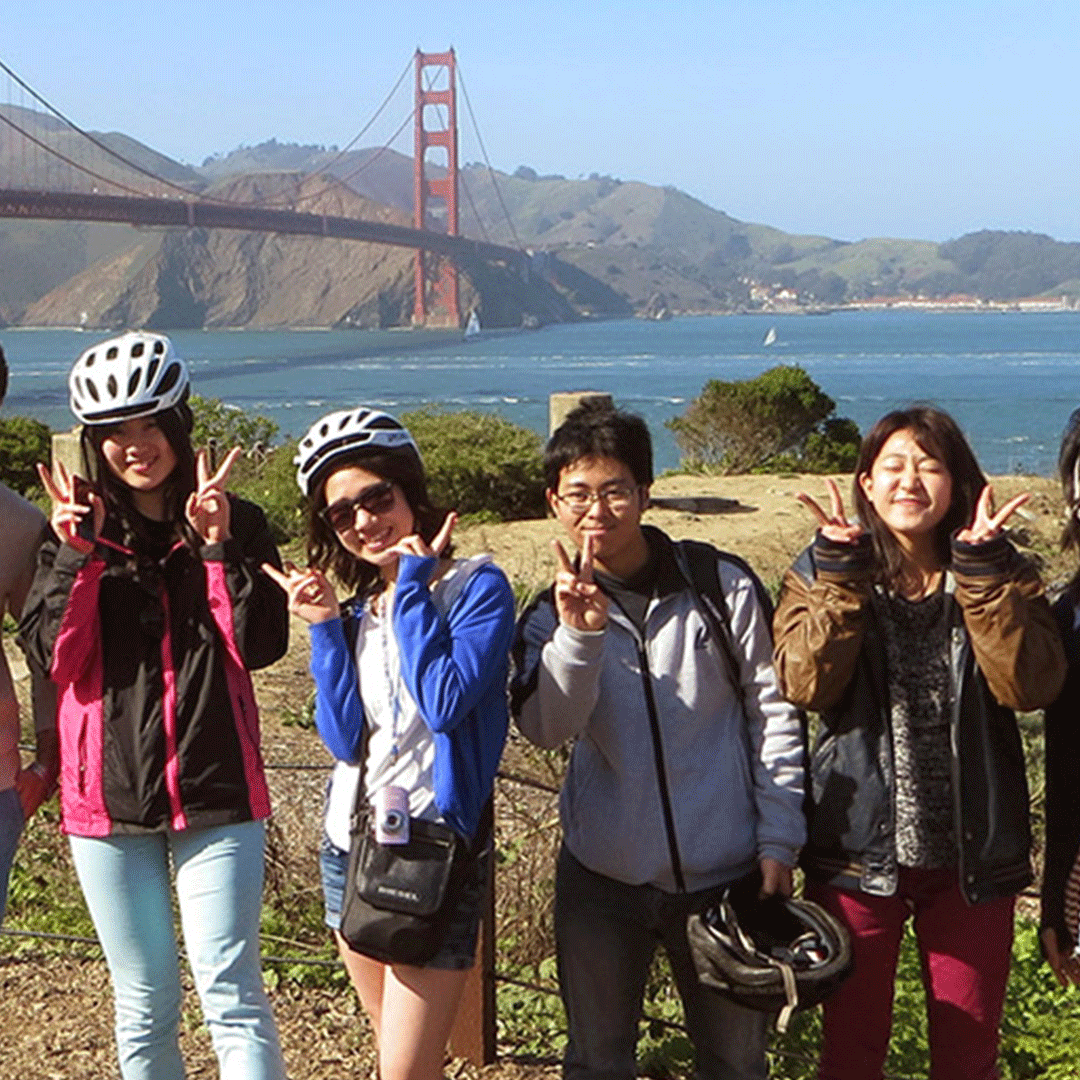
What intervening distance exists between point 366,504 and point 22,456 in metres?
11.8

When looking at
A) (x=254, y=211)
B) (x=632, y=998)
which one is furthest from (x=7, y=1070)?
(x=254, y=211)

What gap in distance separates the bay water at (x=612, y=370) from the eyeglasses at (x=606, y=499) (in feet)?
73.7

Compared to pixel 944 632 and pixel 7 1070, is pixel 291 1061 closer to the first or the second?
pixel 7 1070

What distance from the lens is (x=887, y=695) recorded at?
2377mm

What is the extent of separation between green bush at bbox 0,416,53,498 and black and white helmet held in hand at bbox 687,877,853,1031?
37.9 feet

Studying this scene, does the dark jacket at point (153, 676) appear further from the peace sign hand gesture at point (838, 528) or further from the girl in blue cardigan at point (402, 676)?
the peace sign hand gesture at point (838, 528)

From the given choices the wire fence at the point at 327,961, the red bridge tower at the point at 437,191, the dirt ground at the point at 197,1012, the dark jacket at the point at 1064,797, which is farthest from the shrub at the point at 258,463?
the red bridge tower at the point at 437,191

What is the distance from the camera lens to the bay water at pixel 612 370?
4767cm

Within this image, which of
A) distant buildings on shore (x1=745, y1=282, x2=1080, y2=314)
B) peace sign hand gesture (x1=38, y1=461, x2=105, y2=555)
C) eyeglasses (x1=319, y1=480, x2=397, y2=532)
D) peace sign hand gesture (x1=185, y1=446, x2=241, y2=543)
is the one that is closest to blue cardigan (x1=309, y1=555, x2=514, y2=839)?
eyeglasses (x1=319, y1=480, x2=397, y2=532)

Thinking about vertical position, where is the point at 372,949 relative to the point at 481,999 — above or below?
above

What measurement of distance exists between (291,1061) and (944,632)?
163 cm

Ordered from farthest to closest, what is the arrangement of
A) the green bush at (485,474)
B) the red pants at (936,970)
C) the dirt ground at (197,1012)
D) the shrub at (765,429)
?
the shrub at (765,429) < the green bush at (485,474) < the dirt ground at (197,1012) < the red pants at (936,970)

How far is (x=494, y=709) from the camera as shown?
7.74ft

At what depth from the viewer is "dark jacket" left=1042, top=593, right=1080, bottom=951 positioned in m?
2.37
